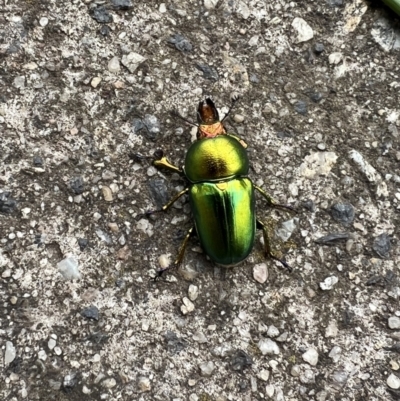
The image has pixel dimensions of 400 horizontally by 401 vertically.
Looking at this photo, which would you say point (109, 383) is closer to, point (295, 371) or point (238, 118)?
point (295, 371)

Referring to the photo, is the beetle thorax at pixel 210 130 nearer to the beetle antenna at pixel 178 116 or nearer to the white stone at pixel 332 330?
the beetle antenna at pixel 178 116

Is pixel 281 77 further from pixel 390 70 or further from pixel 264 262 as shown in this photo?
pixel 264 262

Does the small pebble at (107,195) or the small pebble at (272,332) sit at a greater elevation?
the small pebble at (107,195)

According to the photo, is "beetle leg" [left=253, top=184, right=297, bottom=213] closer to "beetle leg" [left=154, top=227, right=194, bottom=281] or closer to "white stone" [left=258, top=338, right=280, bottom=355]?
"beetle leg" [left=154, top=227, right=194, bottom=281]

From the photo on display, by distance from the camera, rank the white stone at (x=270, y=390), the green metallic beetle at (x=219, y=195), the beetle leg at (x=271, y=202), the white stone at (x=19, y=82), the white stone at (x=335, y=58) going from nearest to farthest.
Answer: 1. the green metallic beetle at (x=219, y=195)
2. the white stone at (x=270, y=390)
3. the beetle leg at (x=271, y=202)
4. the white stone at (x=19, y=82)
5. the white stone at (x=335, y=58)

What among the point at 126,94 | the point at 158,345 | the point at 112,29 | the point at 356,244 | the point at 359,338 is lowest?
the point at 158,345

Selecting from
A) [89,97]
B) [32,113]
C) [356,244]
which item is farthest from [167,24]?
[356,244]

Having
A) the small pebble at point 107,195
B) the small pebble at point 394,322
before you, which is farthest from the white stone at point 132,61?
the small pebble at point 394,322
